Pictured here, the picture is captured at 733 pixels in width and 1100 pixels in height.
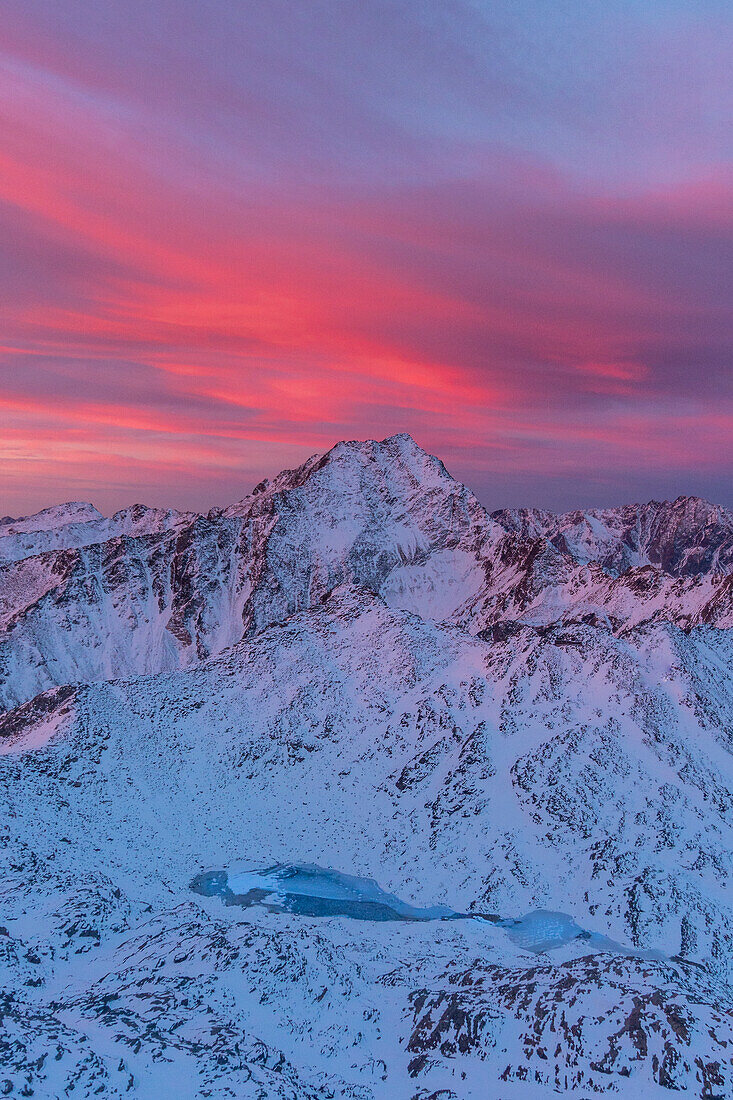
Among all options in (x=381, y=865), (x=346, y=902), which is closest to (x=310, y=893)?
(x=346, y=902)

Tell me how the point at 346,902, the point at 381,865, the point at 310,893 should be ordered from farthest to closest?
the point at 381,865 → the point at 310,893 → the point at 346,902

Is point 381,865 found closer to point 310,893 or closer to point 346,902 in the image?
point 346,902

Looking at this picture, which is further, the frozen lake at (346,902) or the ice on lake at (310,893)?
the ice on lake at (310,893)

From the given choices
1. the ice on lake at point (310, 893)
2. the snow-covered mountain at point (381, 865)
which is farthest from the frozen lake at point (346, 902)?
the snow-covered mountain at point (381, 865)

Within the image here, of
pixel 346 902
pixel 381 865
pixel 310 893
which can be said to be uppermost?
pixel 381 865

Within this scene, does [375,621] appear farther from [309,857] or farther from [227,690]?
[309,857]

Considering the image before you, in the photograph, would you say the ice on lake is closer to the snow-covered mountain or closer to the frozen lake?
the frozen lake

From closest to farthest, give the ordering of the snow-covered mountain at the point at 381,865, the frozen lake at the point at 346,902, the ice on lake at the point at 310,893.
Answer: the snow-covered mountain at the point at 381,865 < the frozen lake at the point at 346,902 < the ice on lake at the point at 310,893

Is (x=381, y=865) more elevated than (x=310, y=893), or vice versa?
(x=381, y=865)

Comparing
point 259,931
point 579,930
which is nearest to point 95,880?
point 259,931

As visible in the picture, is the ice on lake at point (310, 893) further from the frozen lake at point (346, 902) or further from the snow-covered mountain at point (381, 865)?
the snow-covered mountain at point (381, 865)
